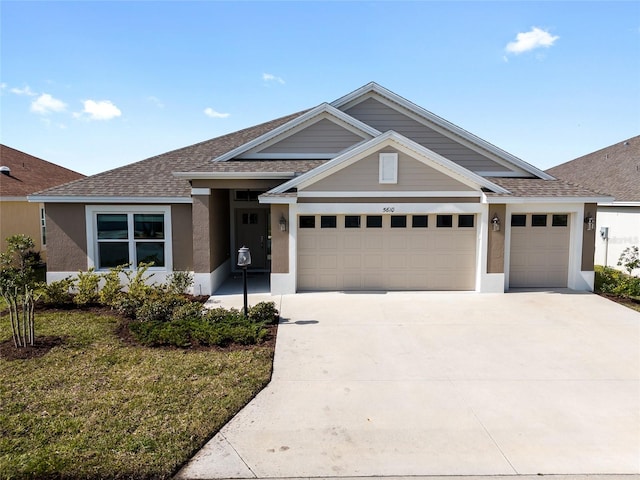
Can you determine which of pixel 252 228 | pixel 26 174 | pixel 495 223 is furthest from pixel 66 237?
pixel 495 223

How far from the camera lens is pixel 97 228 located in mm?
11812

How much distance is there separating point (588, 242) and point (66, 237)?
15377mm

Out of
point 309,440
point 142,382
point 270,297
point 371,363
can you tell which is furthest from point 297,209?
point 309,440

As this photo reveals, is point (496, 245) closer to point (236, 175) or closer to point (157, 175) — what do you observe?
point (236, 175)

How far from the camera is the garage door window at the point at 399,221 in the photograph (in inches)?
458

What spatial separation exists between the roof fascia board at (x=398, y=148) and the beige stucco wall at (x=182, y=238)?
2933 mm

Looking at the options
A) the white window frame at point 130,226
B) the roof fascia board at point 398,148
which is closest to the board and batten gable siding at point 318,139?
the roof fascia board at point 398,148

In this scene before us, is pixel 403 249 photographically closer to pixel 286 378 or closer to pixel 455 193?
pixel 455 193

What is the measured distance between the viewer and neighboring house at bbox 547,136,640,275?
15141mm

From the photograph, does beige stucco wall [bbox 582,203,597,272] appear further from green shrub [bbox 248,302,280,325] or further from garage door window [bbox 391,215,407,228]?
green shrub [bbox 248,302,280,325]

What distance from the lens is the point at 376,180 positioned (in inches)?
444

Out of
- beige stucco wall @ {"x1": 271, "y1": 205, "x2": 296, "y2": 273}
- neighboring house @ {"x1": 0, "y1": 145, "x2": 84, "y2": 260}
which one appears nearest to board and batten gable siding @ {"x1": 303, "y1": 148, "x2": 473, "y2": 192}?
beige stucco wall @ {"x1": 271, "y1": 205, "x2": 296, "y2": 273}

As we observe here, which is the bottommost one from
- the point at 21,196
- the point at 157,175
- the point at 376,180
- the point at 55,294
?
the point at 55,294

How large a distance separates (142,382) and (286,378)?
6.77 ft
